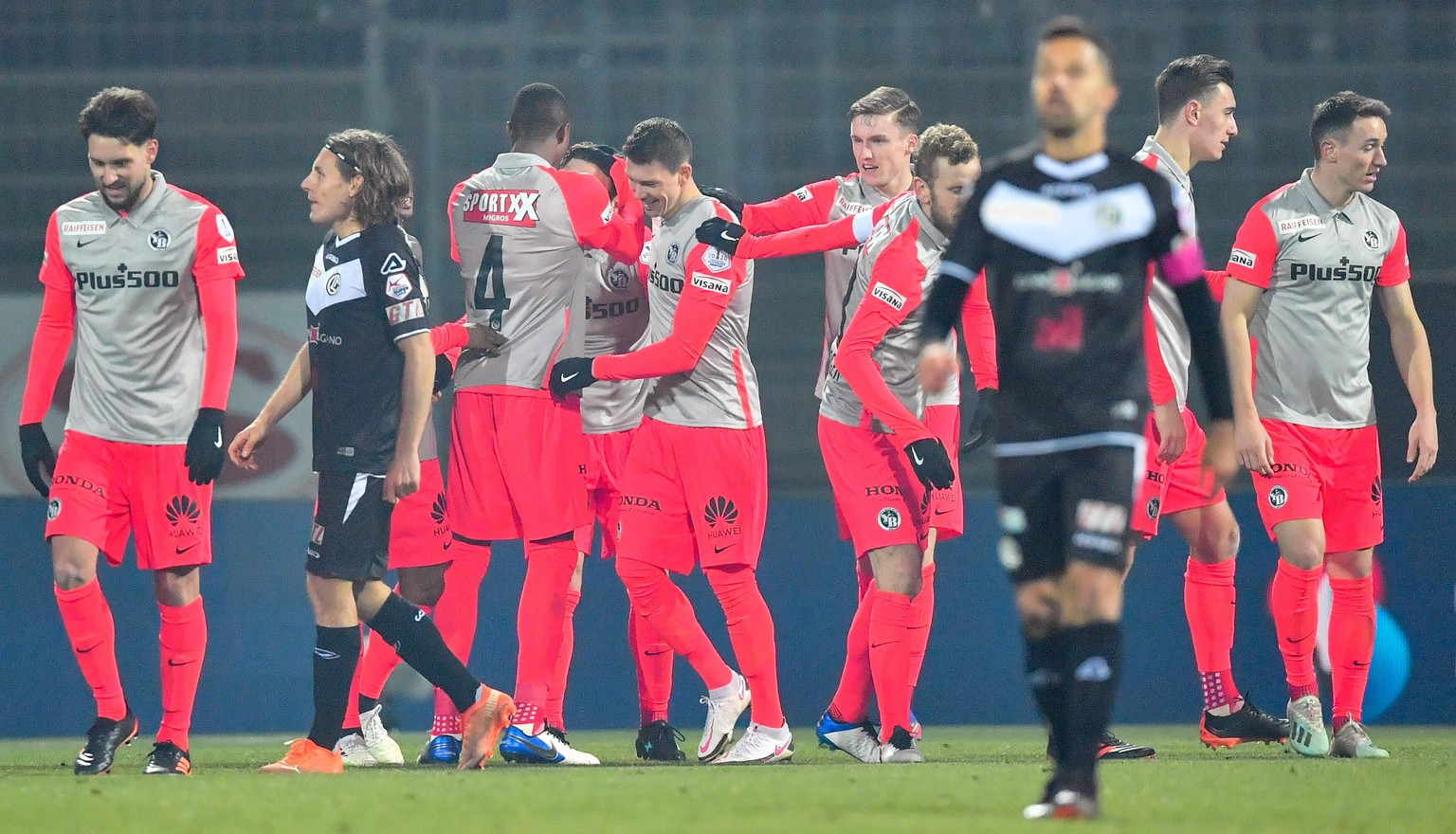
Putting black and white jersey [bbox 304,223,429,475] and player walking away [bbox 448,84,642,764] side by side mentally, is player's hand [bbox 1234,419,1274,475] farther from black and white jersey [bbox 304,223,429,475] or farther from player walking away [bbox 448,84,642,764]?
black and white jersey [bbox 304,223,429,475]

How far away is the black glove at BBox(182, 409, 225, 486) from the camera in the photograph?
19.9 feet

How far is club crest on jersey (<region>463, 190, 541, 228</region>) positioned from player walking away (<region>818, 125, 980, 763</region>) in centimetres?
116

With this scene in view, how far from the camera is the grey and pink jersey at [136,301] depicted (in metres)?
6.21

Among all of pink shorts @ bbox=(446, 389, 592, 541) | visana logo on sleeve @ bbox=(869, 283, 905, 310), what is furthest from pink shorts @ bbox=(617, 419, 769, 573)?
visana logo on sleeve @ bbox=(869, 283, 905, 310)

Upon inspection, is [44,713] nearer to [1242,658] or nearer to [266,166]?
[266,166]

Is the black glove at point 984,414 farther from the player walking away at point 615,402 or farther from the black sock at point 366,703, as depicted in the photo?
the black sock at point 366,703

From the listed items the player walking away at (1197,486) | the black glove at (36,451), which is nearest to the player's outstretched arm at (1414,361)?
the player walking away at (1197,486)

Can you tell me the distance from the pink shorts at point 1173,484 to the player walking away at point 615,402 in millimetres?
1783

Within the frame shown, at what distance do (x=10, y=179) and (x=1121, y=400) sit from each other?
7.74 metres

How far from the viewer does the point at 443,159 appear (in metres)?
10.6

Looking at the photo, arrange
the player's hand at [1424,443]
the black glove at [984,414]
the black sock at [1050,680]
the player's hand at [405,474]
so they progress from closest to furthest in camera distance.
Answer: the black sock at [1050,680], the player's hand at [405,474], the player's hand at [1424,443], the black glove at [984,414]

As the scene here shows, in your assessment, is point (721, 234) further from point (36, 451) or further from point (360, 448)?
point (36, 451)

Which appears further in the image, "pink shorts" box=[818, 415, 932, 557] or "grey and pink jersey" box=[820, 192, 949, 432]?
"pink shorts" box=[818, 415, 932, 557]

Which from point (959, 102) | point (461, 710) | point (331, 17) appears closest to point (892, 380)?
point (461, 710)
